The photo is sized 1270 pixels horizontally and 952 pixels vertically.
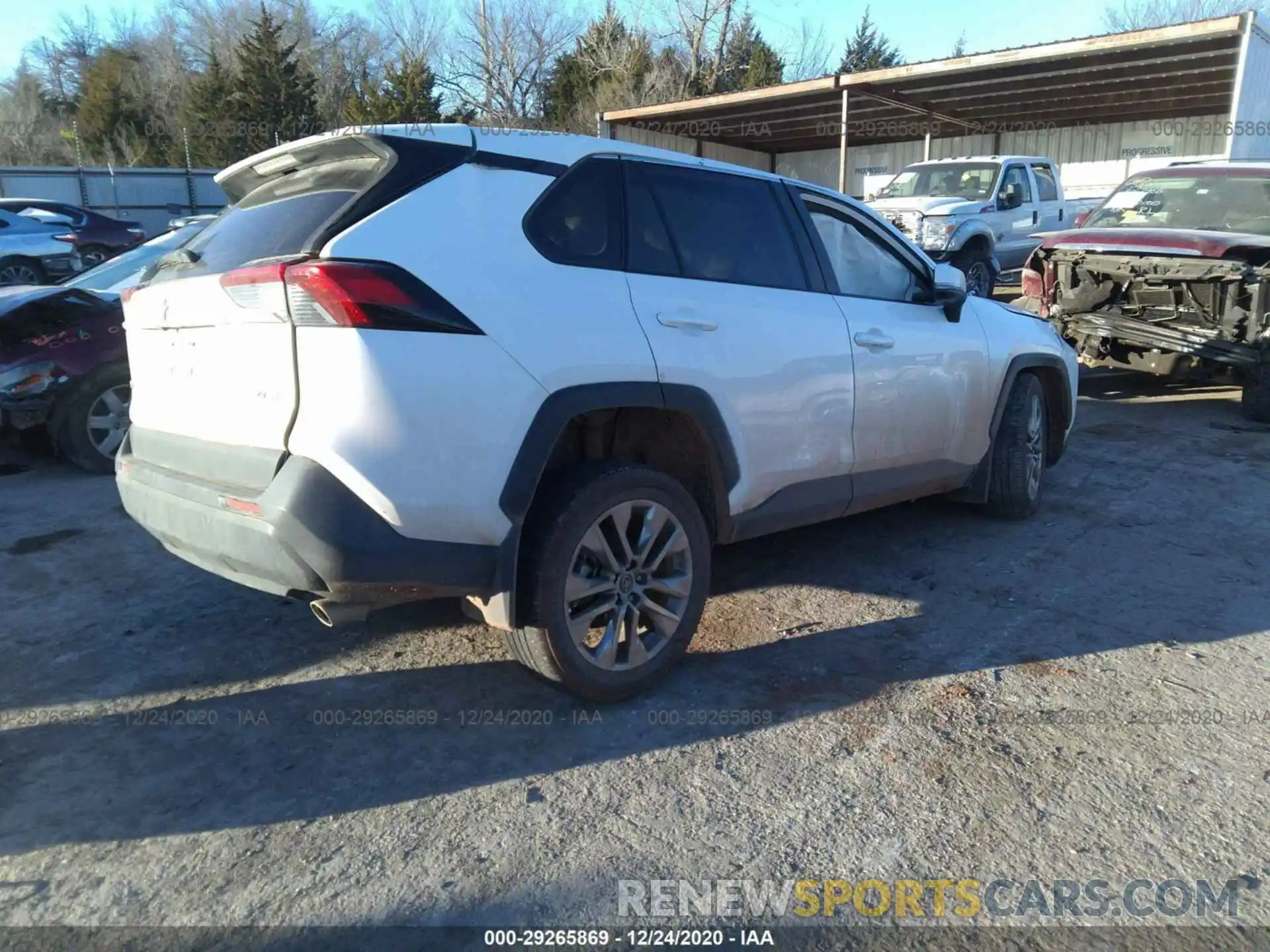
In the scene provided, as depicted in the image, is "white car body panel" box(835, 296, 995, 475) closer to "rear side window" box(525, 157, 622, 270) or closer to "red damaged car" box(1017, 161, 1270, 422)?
"rear side window" box(525, 157, 622, 270)

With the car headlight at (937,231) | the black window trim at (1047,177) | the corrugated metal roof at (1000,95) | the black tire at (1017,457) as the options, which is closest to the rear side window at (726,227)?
the black tire at (1017,457)

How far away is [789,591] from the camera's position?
4.23m

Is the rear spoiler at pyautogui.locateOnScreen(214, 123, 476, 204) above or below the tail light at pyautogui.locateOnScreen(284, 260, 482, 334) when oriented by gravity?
above

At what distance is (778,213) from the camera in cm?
391

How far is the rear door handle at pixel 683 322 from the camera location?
3199mm

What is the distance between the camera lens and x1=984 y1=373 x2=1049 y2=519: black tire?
4965mm

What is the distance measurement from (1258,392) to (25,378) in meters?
8.95

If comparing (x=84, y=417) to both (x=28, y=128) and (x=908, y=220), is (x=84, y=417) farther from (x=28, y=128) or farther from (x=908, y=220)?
(x=28, y=128)

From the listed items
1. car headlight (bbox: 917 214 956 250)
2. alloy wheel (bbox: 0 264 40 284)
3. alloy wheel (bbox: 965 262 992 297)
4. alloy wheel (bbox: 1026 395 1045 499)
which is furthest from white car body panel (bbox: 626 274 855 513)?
alloy wheel (bbox: 0 264 40 284)

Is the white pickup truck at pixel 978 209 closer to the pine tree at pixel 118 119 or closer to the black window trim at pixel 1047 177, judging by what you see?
the black window trim at pixel 1047 177

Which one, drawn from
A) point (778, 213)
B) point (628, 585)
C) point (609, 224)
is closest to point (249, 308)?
point (609, 224)

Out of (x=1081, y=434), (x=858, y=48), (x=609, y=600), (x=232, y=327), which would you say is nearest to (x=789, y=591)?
(x=609, y=600)

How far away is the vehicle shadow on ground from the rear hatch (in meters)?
0.89

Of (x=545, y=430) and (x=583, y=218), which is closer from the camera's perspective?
(x=545, y=430)
